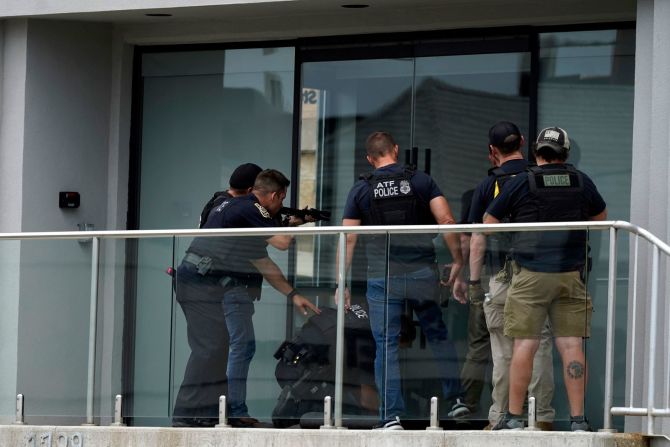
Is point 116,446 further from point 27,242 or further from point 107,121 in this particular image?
point 107,121

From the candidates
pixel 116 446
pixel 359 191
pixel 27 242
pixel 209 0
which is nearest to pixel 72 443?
pixel 116 446

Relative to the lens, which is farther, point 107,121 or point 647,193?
point 107,121

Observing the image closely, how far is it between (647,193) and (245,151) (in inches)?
162

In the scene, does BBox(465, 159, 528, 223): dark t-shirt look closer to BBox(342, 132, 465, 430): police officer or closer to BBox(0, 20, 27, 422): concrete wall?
BBox(342, 132, 465, 430): police officer

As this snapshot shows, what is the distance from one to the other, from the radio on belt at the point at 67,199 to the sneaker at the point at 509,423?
534 centimetres

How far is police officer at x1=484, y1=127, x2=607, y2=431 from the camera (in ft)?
27.6

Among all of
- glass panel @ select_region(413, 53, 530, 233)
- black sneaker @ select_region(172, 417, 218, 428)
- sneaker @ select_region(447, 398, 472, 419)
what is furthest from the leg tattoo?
glass panel @ select_region(413, 53, 530, 233)

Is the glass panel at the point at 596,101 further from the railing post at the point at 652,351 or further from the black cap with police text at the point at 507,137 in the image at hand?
the railing post at the point at 652,351

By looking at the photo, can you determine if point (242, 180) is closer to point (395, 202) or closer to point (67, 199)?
point (395, 202)

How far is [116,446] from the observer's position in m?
9.59

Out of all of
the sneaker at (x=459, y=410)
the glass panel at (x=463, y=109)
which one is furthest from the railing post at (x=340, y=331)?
the glass panel at (x=463, y=109)

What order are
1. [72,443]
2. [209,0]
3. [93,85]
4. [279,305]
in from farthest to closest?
[93,85] → [209,0] → [72,443] → [279,305]

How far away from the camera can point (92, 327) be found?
382 inches

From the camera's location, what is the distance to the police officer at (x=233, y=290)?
9.14 metres
